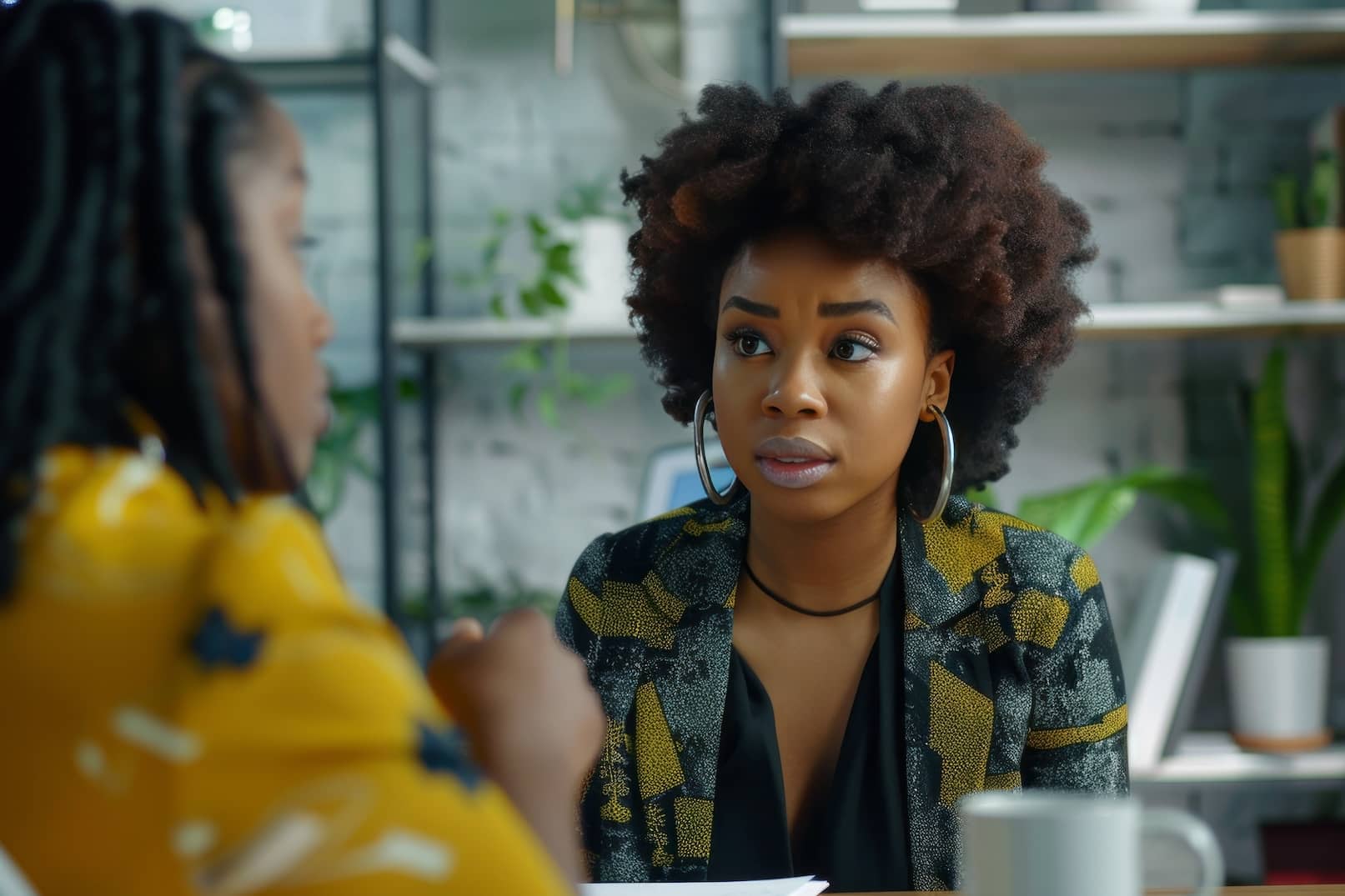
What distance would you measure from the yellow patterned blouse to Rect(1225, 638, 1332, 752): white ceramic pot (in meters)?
1.79

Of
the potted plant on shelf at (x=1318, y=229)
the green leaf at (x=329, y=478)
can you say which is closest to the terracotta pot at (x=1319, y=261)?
the potted plant on shelf at (x=1318, y=229)

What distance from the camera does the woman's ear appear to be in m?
1.16

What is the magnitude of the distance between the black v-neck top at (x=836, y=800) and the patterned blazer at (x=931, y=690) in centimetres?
1

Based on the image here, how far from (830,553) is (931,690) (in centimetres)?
14

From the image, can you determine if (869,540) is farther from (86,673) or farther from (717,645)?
(86,673)

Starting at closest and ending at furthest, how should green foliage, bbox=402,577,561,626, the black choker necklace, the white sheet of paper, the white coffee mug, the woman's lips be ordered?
the white coffee mug
the white sheet of paper
the woman's lips
the black choker necklace
green foliage, bbox=402,577,561,626

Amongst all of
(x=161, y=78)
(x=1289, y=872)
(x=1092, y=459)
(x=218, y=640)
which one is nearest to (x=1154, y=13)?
(x=1092, y=459)

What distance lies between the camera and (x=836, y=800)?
111 centimetres

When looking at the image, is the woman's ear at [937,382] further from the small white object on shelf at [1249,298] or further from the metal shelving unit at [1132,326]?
the small white object on shelf at [1249,298]

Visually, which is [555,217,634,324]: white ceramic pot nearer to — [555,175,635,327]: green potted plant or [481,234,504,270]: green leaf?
[555,175,635,327]: green potted plant

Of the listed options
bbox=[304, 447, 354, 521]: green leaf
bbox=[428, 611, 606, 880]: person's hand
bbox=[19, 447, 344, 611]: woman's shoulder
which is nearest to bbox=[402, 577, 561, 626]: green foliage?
bbox=[304, 447, 354, 521]: green leaf

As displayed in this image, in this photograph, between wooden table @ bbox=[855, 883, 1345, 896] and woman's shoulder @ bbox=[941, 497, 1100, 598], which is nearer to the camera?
wooden table @ bbox=[855, 883, 1345, 896]

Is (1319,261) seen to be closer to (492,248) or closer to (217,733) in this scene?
(492,248)

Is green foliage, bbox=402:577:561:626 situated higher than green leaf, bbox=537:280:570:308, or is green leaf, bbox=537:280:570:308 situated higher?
green leaf, bbox=537:280:570:308
